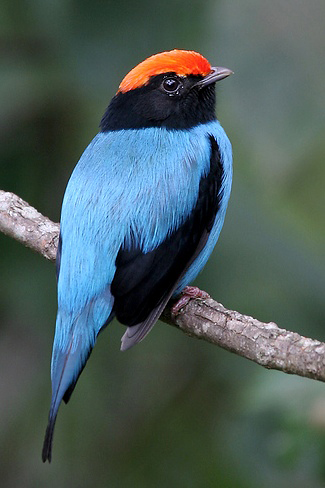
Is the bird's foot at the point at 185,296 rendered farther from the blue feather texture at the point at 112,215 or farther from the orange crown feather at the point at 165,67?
the orange crown feather at the point at 165,67

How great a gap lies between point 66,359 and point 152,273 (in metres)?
0.55

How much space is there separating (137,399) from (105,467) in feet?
1.68

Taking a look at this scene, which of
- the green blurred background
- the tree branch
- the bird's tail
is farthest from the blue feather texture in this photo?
the green blurred background

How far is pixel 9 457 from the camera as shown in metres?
5.44

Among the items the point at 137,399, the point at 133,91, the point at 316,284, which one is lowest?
the point at 137,399

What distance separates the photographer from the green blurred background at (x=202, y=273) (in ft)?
16.0

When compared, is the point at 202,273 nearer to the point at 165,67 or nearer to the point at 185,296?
the point at 185,296

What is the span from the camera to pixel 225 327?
392 cm

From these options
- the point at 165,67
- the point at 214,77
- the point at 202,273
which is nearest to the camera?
the point at 165,67

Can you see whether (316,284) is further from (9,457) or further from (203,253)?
(9,457)

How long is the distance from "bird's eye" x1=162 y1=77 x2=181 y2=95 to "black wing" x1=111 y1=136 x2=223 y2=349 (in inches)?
21.9

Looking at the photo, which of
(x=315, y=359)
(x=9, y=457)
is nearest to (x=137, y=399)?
(x=9, y=457)

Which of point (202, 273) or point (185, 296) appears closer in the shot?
point (185, 296)

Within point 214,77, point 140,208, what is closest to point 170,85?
point 214,77
